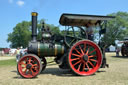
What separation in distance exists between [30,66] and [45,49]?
0.90 m

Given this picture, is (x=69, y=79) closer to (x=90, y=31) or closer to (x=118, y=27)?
Result: (x=90, y=31)

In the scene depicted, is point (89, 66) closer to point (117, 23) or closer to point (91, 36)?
point (91, 36)

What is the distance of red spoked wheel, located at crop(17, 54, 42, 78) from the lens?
18.7 feet

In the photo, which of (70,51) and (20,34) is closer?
(70,51)

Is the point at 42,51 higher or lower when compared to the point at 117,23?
lower

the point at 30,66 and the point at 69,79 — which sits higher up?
the point at 30,66

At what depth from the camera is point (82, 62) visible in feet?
20.1

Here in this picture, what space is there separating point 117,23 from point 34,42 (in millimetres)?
36236

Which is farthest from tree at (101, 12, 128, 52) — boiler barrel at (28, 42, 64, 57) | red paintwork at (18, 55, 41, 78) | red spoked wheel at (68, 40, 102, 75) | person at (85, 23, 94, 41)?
red paintwork at (18, 55, 41, 78)

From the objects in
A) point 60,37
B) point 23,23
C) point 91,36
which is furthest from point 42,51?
point 23,23

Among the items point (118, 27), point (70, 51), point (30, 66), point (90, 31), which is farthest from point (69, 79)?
point (118, 27)

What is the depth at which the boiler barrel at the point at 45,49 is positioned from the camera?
6145 mm

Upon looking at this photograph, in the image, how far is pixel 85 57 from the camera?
6.05 m

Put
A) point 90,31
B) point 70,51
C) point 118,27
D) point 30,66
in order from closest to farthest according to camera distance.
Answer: point 30,66 < point 70,51 < point 90,31 < point 118,27
